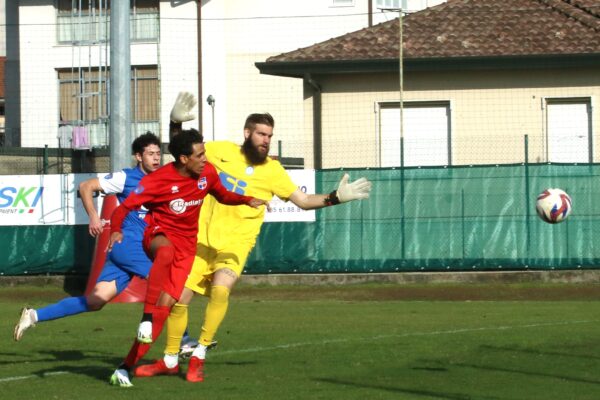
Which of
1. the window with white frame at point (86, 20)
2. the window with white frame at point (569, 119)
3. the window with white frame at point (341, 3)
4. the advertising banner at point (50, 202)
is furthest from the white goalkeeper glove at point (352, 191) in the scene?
the window with white frame at point (341, 3)

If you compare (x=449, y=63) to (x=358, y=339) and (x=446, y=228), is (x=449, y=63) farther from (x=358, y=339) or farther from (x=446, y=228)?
(x=358, y=339)

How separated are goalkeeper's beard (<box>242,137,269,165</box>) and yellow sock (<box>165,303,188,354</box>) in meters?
1.48

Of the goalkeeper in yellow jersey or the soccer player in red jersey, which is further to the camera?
the goalkeeper in yellow jersey

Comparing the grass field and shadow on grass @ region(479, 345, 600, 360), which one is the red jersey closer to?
the grass field

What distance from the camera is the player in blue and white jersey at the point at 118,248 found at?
10844mm

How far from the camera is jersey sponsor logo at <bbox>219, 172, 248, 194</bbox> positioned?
10.6m

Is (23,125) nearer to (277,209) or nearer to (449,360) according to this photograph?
(277,209)

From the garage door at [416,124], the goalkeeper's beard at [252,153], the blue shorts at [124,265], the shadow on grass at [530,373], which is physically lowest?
the shadow on grass at [530,373]

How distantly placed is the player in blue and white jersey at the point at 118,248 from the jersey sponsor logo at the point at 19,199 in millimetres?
12927

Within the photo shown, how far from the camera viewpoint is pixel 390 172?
24219 mm

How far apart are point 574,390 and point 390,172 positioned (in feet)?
50.0

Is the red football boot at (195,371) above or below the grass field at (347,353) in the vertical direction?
above

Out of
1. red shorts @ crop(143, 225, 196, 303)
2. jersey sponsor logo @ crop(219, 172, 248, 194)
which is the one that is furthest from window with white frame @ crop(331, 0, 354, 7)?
red shorts @ crop(143, 225, 196, 303)

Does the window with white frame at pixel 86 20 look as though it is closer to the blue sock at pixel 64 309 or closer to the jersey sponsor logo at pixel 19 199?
the jersey sponsor logo at pixel 19 199
